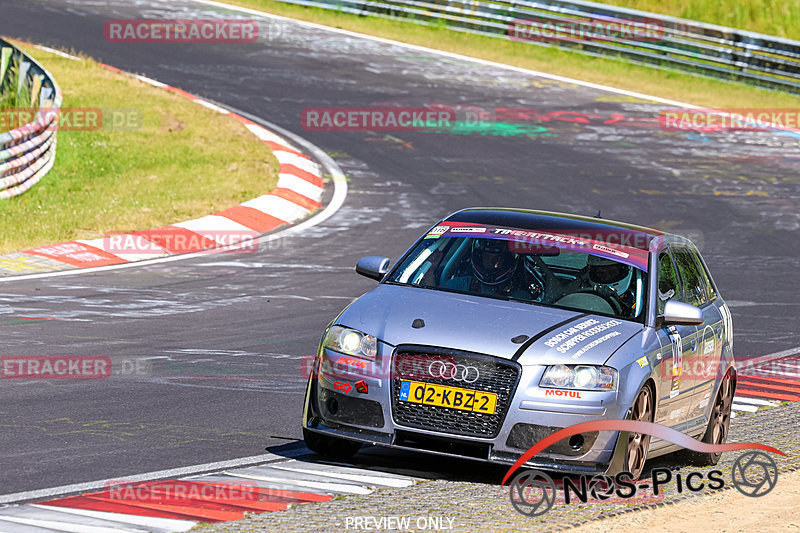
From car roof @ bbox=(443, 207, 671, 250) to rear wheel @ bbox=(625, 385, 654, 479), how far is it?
1.34 m

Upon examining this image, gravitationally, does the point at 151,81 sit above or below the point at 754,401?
above

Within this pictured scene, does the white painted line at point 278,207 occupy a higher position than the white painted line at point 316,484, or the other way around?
the white painted line at point 316,484

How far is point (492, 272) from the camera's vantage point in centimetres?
834

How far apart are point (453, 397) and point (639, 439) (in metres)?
1.11

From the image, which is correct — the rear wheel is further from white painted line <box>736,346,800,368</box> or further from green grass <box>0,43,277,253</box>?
green grass <box>0,43,277,253</box>

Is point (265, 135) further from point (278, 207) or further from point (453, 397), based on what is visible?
point (453, 397)

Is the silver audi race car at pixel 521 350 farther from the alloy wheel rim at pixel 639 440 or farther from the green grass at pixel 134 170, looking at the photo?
the green grass at pixel 134 170

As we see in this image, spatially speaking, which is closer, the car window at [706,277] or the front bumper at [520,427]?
the front bumper at [520,427]

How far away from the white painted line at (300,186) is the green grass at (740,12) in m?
16.2

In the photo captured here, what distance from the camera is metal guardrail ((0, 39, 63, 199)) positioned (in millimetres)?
17000

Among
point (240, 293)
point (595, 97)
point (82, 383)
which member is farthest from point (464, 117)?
point (82, 383)

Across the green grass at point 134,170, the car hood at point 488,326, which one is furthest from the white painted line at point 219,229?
the car hood at point 488,326

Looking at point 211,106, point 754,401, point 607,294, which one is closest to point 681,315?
point 607,294

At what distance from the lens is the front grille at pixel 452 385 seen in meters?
7.10
